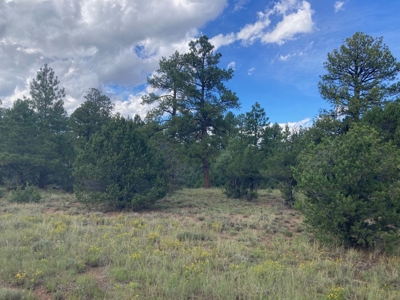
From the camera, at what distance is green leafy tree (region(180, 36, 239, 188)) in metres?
24.3

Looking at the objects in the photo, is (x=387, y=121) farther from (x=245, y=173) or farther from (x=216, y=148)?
(x=216, y=148)

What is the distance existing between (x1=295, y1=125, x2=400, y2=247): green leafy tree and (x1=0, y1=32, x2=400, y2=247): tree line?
0.08 ft

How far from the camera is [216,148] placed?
80.6 feet

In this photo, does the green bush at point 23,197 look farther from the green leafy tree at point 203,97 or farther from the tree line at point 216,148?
the green leafy tree at point 203,97

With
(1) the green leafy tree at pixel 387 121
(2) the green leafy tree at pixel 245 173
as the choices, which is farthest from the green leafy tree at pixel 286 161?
(1) the green leafy tree at pixel 387 121

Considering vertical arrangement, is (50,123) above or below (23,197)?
above

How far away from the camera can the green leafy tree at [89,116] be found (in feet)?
92.9

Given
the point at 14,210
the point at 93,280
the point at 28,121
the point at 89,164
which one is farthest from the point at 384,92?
the point at 28,121

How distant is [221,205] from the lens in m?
15.7

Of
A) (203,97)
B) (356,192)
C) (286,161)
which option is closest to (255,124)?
(203,97)

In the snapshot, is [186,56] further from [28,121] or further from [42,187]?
[42,187]

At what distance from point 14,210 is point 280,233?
10553 millimetres

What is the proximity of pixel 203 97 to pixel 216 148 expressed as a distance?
4443 millimetres

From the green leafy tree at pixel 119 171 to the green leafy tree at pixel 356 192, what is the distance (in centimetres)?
789
